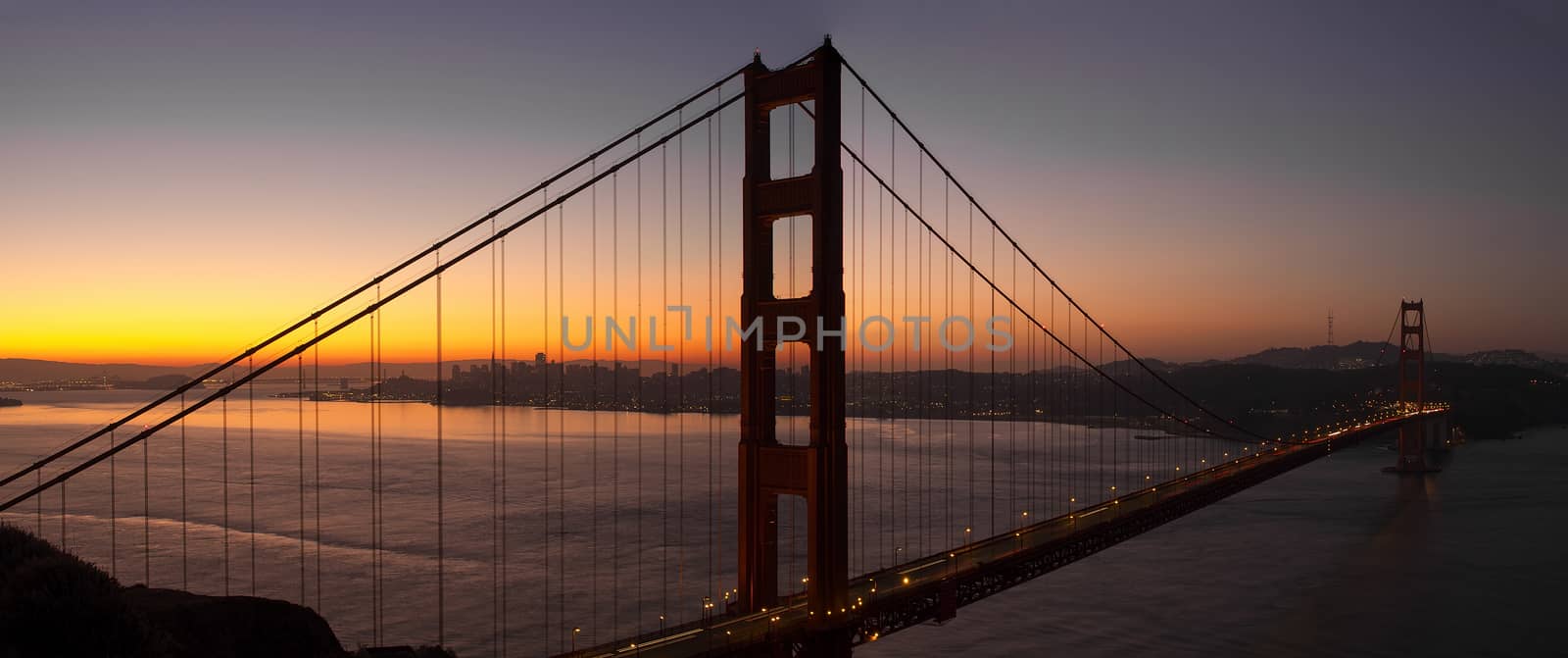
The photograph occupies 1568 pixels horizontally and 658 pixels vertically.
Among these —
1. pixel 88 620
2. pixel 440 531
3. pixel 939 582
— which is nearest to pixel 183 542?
pixel 440 531

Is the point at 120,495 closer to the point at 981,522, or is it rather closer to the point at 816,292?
the point at 981,522

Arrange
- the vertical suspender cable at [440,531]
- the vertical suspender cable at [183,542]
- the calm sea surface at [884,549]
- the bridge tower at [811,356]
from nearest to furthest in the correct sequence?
1. the vertical suspender cable at [440,531]
2. the bridge tower at [811,356]
3. the vertical suspender cable at [183,542]
4. the calm sea surface at [884,549]

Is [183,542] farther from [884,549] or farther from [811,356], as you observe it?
[884,549]

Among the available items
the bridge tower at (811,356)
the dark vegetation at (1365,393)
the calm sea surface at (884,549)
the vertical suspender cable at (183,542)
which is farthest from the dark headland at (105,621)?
the dark vegetation at (1365,393)

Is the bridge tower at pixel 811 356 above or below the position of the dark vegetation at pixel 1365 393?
above

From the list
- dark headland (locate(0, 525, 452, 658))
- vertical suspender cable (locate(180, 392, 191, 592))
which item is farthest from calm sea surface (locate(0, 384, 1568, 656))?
dark headland (locate(0, 525, 452, 658))

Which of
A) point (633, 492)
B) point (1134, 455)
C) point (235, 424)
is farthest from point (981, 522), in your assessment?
point (235, 424)

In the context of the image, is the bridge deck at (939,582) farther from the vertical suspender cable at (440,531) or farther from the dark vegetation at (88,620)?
the dark vegetation at (88,620)
